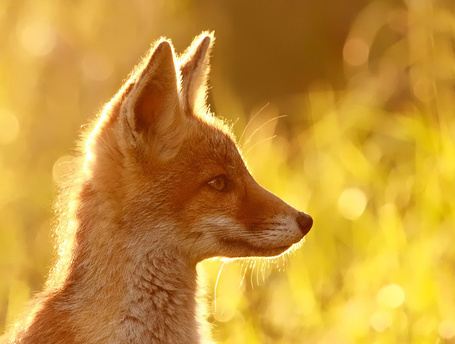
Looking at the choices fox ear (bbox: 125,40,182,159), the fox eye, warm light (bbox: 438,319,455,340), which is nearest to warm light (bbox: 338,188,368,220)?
warm light (bbox: 438,319,455,340)

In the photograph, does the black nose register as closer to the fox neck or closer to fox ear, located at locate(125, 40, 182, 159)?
the fox neck

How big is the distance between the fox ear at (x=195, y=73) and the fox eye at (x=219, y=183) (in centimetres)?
52

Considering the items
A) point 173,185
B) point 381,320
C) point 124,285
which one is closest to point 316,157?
point 381,320

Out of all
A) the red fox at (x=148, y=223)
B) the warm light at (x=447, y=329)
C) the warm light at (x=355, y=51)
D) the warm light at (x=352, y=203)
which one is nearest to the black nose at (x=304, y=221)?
the red fox at (x=148, y=223)

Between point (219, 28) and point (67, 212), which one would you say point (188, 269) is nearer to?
point (67, 212)

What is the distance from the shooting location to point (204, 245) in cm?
429

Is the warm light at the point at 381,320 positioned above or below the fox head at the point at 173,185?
below

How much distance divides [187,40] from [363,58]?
4784mm

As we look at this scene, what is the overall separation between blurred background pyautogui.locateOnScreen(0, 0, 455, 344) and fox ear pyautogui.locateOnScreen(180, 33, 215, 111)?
1.32 feet

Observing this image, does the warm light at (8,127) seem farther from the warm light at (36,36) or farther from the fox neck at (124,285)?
the fox neck at (124,285)

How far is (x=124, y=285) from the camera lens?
4117mm

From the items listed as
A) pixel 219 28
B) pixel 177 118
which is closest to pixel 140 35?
pixel 219 28

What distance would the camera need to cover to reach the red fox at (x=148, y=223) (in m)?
4.09

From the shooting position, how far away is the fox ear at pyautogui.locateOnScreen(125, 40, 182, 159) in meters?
4.09
